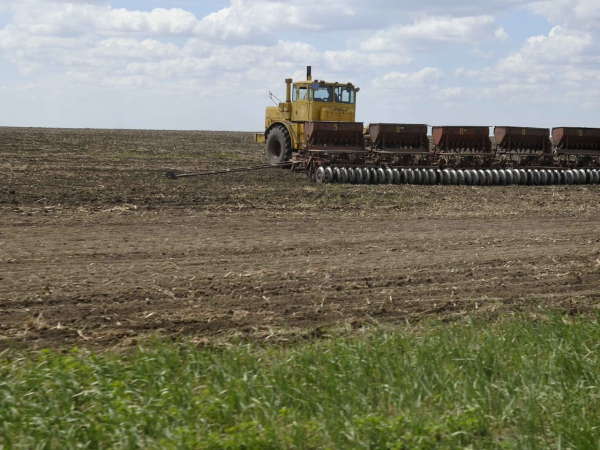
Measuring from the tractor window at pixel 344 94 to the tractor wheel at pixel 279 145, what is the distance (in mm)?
1743

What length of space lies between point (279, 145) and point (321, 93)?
2.41 meters

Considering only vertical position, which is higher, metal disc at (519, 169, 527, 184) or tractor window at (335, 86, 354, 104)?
tractor window at (335, 86, 354, 104)

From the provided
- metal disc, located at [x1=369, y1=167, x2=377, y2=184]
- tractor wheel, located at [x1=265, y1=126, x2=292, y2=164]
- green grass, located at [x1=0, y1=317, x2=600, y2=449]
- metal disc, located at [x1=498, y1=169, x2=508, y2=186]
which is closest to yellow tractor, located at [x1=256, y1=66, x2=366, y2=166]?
tractor wheel, located at [x1=265, y1=126, x2=292, y2=164]

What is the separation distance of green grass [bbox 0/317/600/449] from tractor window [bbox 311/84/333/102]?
595 inches

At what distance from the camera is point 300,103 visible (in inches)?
802

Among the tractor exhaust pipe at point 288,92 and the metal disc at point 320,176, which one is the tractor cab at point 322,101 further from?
the metal disc at point 320,176

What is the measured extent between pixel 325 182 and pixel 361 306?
10920 mm

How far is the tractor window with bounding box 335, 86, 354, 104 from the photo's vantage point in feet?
67.4

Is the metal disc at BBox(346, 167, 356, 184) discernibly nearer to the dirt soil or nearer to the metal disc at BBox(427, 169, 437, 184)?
the dirt soil

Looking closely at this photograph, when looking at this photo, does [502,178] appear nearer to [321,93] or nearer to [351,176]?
[351,176]

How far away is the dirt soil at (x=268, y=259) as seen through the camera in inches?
246

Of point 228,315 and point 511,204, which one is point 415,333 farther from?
point 511,204

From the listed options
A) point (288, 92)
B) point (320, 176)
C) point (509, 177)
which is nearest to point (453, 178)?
point (509, 177)

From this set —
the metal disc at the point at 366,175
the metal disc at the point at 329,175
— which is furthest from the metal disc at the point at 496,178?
the metal disc at the point at 329,175
